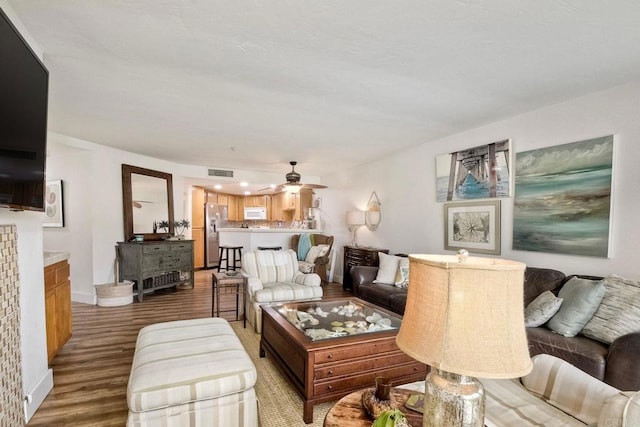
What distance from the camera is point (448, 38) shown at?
183 centimetres

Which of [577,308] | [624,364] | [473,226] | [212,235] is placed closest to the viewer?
[624,364]

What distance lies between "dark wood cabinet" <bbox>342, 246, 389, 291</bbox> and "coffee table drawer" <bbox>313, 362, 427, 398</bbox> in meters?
2.71

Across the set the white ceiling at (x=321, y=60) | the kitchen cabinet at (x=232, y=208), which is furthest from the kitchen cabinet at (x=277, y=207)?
the white ceiling at (x=321, y=60)

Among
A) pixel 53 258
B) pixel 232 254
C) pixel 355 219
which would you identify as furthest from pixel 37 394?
pixel 232 254

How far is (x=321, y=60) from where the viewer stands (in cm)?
210

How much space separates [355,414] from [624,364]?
5.83 ft

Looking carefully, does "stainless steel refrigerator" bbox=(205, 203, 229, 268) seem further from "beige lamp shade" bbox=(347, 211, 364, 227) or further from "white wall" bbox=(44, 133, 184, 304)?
"beige lamp shade" bbox=(347, 211, 364, 227)

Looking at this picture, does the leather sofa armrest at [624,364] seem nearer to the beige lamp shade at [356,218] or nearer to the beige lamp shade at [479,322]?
the beige lamp shade at [479,322]

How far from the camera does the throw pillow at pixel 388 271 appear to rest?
4066 millimetres

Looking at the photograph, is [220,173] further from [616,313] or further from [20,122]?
[616,313]

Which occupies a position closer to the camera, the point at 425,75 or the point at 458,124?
the point at 425,75

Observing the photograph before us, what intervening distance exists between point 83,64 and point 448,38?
252 centimetres

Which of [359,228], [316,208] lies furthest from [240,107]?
[316,208]

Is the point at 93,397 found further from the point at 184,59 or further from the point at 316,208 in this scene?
the point at 316,208
